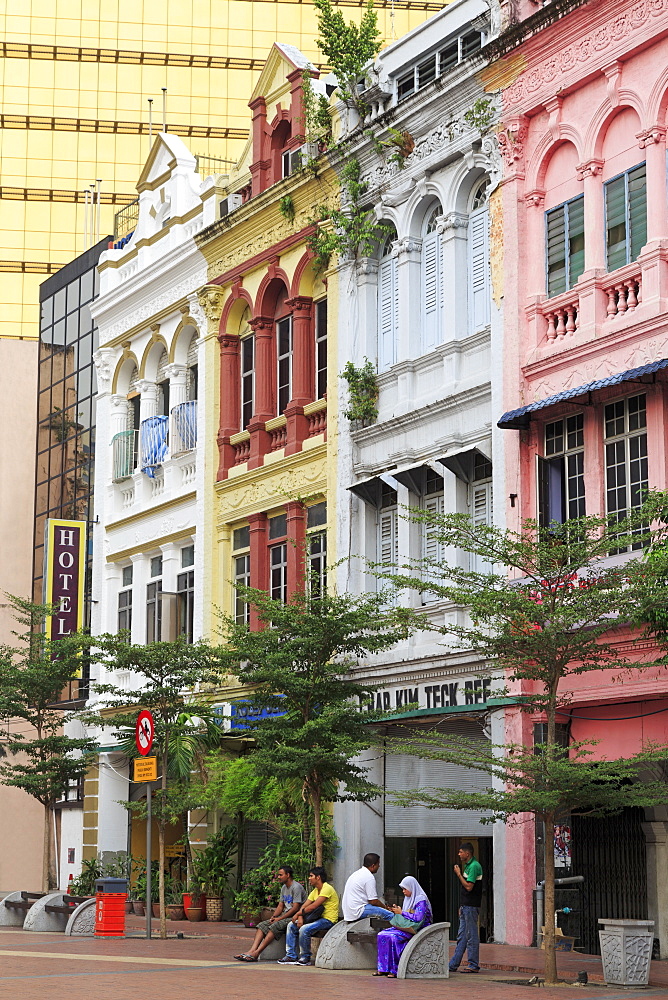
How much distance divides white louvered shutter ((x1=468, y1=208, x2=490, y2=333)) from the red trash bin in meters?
10.9

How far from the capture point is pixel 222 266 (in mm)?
35469

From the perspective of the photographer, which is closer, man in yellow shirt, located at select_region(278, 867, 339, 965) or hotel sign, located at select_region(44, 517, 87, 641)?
man in yellow shirt, located at select_region(278, 867, 339, 965)

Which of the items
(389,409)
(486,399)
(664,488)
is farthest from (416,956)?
(389,409)

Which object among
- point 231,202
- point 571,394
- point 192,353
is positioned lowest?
Answer: point 571,394

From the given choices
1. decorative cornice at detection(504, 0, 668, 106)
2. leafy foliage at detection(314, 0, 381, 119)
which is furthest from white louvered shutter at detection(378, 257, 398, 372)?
decorative cornice at detection(504, 0, 668, 106)

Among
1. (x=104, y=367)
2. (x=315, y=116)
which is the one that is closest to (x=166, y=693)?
(x=315, y=116)

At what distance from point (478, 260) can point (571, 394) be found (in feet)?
15.5

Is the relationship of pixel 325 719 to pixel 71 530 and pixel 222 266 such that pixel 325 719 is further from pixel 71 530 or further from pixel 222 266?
pixel 71 530

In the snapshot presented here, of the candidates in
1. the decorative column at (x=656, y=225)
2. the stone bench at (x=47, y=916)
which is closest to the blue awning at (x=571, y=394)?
the decorative column at (x=656, y=225)

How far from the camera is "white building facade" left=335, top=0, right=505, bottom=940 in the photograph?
26.4 metres

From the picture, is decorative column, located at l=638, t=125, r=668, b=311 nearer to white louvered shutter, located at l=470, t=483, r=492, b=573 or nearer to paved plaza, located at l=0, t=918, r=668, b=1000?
white louvered shutter, located at l=470, t=483, r=492, b=573

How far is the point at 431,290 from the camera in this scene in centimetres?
2841

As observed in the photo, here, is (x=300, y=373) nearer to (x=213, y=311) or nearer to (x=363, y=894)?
→ (x=213, y=311)

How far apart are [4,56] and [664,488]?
5515 cm
